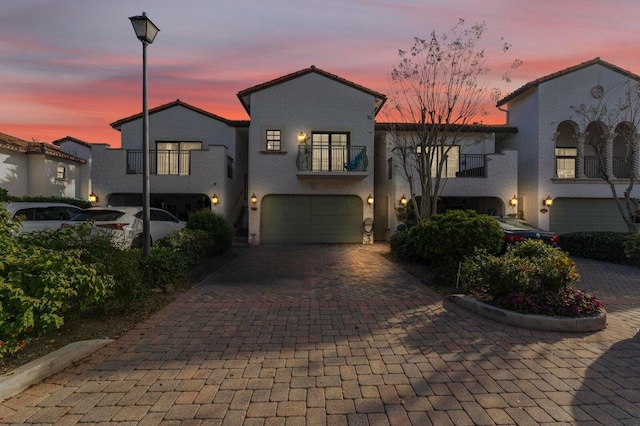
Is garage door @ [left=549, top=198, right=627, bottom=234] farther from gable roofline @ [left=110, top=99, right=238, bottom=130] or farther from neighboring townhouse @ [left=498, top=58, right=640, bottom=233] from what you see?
gable roofline @ [left=110, top=99, right=238, bottom=130]

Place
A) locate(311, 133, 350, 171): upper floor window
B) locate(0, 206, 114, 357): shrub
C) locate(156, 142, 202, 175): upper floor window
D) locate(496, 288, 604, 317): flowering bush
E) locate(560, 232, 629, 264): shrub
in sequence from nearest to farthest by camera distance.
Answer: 1. locate(0, 206, 114, 357): shrub
2. locate(496, 288, 604, 317): flowering bush
3. locate(560, 232, 629, 264): shrub
4. locate(311, 133, 350, 171): upper floor window
5. locate(156, 142, 202, 175): upper floor window

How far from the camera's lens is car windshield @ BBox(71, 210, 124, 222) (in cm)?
879

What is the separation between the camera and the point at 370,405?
296cm

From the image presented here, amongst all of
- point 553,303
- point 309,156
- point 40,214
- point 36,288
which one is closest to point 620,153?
point 309,156

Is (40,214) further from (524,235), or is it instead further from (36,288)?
(524,235)

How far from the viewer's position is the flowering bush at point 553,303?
493cm

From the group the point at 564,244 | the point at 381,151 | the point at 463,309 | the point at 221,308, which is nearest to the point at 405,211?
the point at 381,151

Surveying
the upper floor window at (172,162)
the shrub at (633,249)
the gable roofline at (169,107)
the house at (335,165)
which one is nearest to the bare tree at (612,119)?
the house at (335,165)

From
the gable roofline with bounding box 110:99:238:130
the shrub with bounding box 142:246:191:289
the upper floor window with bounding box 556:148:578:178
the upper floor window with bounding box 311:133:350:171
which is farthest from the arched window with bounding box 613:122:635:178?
the shrub with bounding box 142:246:191:289

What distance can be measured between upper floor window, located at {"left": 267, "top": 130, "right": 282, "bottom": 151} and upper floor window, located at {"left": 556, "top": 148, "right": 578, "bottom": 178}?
1347cm

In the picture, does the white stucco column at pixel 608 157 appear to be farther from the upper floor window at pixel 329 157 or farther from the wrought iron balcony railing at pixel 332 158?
the upper floor window at pixel 329 157

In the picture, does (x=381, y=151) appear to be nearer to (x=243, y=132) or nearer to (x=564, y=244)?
(x=243, y=132)

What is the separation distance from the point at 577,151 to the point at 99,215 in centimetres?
1969

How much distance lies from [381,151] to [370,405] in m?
15.5
